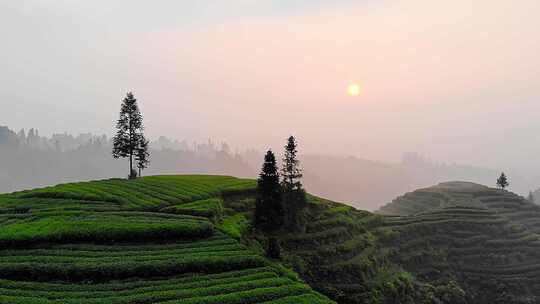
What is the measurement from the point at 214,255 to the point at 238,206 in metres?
21.3

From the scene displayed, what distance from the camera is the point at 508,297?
185 ft

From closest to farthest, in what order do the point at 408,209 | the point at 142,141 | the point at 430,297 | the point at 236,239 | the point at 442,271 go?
the point at 236,239
the point at 430,297
the point at 442,271
the point at 142,141
the point at 408,209

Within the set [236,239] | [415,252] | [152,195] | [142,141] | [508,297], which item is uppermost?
[142,141]

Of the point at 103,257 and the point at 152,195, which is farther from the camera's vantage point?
the point at 152,195

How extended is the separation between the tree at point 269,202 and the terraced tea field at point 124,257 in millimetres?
5913

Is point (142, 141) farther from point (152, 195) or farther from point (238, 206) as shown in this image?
point (238, 206)

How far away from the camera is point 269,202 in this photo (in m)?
51.4

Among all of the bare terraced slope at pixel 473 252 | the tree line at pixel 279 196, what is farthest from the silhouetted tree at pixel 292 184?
the bare terraced slope at pixel 473 252

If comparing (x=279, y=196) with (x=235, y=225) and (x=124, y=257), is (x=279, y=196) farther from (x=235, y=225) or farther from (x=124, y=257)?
(x=124, y=257)

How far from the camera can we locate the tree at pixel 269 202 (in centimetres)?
5122

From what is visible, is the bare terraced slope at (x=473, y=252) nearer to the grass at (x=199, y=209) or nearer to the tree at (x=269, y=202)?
the tree at (x=269, y=202)

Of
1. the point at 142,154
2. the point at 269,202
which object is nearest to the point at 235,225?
the point at 269,202

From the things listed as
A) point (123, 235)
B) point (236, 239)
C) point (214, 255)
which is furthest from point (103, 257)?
point (236, 239)

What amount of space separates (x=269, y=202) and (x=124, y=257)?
2196 centimetres
